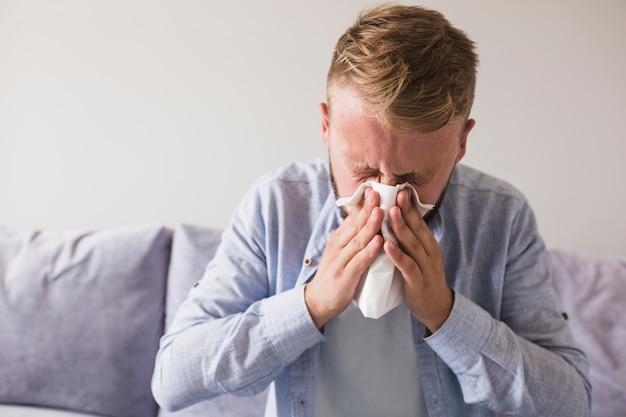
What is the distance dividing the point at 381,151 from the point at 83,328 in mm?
1132

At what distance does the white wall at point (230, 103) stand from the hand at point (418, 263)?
3.12ft

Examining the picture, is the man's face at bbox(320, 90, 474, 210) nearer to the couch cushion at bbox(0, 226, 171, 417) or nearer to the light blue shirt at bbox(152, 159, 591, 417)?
the light blue shirt at bbox(152, 159, 591, 417)

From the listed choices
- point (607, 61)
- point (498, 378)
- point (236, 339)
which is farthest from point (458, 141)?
point (607, 61)

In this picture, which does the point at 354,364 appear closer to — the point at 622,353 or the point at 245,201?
the point at 245,201

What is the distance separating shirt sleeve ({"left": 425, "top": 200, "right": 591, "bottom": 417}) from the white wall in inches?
30.1

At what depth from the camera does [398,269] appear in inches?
43.1

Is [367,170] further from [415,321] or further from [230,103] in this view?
[230,103]

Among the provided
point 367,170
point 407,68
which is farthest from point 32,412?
point 407,68

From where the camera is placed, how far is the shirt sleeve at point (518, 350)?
1134mm

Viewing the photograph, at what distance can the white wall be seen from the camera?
6.37 feet

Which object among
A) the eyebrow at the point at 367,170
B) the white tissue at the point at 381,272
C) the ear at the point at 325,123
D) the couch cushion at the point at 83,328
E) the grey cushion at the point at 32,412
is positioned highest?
the ear at the point at 325,123

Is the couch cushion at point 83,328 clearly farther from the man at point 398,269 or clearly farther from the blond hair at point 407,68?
the blond hair at point 407,68

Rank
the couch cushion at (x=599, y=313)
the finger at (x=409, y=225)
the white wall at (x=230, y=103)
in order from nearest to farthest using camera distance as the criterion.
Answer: the finger at (x=409, y=225) → the couch cushion at (x=599, y=313) → the white wall at (x=230, y=103)

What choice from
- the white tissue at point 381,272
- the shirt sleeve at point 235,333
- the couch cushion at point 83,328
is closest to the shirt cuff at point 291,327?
the shirt sleeve at point 235,333
